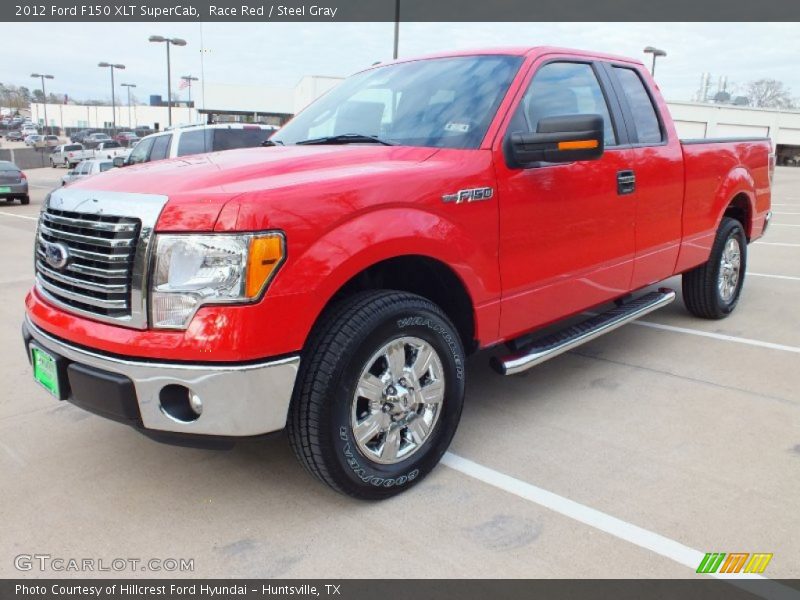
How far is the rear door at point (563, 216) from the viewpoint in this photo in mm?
3391

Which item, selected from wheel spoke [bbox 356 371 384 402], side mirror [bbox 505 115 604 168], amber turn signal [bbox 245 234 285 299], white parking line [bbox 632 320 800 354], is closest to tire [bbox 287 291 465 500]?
wheel spoke [bbox 356 371 384 402]

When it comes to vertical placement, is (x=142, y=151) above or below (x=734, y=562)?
above

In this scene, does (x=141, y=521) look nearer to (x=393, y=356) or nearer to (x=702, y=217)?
(x=393, y=356)

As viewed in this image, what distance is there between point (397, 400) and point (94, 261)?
1.34m

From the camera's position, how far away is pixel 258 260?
7.78 feet

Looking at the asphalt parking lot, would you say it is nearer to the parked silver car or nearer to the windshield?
the windshield

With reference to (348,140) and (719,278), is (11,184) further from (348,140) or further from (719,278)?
(719,278)

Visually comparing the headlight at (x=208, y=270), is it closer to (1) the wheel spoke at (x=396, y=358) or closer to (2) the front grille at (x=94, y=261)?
(2) the front grille at (x=94, y=261)

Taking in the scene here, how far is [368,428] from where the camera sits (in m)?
2.78

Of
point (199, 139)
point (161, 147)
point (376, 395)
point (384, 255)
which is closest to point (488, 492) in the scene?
point (376, 395)

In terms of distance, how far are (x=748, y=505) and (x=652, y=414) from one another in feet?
3.23

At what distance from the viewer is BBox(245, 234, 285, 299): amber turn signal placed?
93.1 inches

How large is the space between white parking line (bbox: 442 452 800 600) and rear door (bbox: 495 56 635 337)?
0.74 metres

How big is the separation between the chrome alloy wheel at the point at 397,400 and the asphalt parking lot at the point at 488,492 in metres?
0.26
